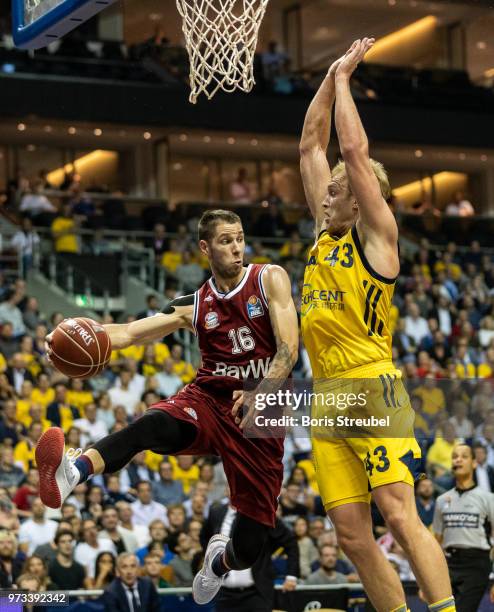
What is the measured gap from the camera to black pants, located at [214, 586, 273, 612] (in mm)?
10547

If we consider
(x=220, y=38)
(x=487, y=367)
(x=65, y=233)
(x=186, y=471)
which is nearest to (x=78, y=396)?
(x=186, y=471)

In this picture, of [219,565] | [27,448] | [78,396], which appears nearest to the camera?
[219,565]

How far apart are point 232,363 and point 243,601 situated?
146 inches

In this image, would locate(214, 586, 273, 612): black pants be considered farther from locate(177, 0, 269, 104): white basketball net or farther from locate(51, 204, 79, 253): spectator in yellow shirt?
locate(51, 204, 79, 253): spectator in yellow shirt

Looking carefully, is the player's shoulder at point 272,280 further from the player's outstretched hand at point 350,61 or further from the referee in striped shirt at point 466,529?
the referee in striped shirt at point 466,529

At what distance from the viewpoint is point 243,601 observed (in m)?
10.6

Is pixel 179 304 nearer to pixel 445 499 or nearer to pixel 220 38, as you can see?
pixel 220 38

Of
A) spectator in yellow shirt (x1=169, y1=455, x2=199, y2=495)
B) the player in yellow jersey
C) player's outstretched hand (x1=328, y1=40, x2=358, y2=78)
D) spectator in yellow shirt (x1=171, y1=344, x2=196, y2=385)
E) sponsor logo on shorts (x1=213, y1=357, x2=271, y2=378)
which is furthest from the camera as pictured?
spectator in yellow shirt (x1=171, y1=344, x2=196, y2=385)

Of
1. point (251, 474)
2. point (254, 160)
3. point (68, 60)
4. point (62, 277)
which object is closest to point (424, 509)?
point (251, 474)

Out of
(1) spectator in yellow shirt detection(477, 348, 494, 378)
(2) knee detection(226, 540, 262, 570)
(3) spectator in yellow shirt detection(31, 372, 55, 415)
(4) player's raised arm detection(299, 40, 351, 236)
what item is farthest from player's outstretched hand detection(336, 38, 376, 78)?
(1) spectator in yellow shirt detection(477, 348, 494, 378)

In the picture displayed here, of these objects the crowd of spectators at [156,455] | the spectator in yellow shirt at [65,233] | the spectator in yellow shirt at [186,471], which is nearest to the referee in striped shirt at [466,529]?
the crowd of spectators at [156,455]

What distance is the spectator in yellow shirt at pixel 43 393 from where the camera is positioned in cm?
1512

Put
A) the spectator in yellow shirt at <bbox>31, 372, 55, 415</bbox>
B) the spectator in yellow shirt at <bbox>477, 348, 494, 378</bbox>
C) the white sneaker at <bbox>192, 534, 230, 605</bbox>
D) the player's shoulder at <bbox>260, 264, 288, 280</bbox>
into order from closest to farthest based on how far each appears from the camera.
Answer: the player's shoulder at <bbox>260, 264, 288, 280</bbox>, the white sneaker at <bbox>192, 534, 230, 605</bbox>, the spectator in yellow shirt at <bbox>31, 372, 55, 415</bbox>, the spectator in yellow shirt at <bbox>477, 348, 494, 378</bbox>

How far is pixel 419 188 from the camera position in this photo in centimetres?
3275
